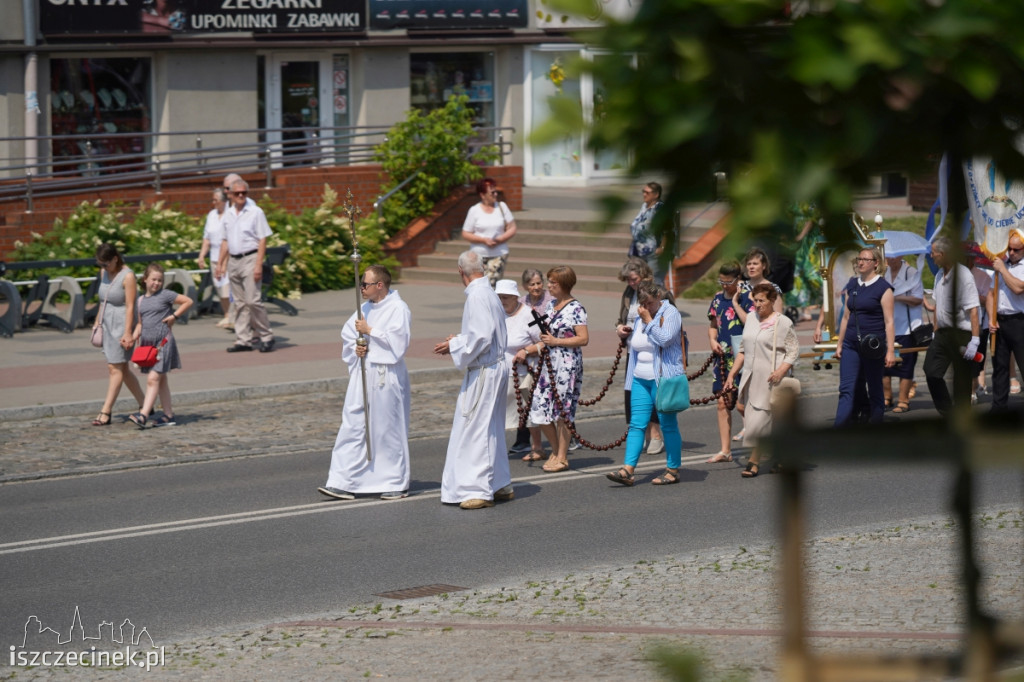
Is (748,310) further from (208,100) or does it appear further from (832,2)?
(208,100)

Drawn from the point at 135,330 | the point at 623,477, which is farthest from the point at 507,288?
the point at 135,330

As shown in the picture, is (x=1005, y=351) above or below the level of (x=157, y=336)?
below

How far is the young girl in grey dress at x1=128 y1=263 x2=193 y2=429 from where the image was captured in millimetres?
13953

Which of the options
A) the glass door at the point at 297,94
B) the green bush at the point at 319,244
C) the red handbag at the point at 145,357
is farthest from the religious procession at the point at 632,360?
the glass door at the point at 297,94

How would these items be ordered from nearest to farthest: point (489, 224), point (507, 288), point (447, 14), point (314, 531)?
Answer: point (314, 531) < point (507, 288) < point (489, 224) < point (447, 14)

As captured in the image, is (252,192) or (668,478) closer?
(668,478)

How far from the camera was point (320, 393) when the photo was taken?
53.1ft

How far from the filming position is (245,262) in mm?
18406

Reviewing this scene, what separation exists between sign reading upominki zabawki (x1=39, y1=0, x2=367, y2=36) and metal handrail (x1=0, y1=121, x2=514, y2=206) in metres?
2.19

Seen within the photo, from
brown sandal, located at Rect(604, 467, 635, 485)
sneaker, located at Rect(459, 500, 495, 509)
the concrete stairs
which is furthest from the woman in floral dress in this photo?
the concrete stairs

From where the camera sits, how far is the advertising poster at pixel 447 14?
31828 millimetres

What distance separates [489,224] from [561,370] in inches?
348

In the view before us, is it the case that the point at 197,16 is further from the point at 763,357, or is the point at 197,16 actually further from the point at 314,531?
the point at 314,531

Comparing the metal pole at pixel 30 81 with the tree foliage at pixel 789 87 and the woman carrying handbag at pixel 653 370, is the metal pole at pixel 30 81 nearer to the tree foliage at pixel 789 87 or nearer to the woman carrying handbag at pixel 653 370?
the woman carrying handbag at pixel 653 370
